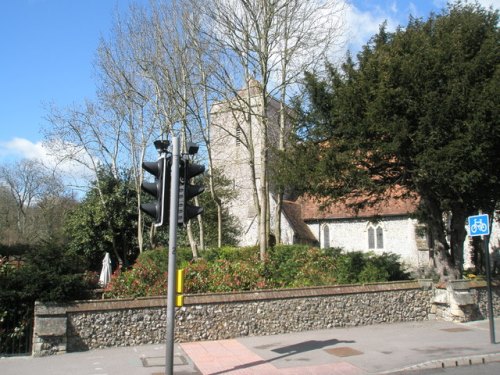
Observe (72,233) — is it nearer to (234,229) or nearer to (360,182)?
(234,229)

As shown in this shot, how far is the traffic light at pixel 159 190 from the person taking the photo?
7.58m

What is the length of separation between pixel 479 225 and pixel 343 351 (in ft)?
14.6

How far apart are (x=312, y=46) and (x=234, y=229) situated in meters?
21.6

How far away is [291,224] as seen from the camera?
36.4 m

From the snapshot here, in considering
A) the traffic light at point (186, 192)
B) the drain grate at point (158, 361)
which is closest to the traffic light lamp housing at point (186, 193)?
the traffic light at point (186, 192)

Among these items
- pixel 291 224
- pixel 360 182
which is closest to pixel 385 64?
pixel 360 182

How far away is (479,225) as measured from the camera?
11.4 m

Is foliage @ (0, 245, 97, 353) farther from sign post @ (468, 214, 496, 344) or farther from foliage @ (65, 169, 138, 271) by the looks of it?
foliage @ (65, 169, 138, 271)

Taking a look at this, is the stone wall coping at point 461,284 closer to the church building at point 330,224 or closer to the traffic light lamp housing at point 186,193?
the traffic light lamp housing at point 186,193

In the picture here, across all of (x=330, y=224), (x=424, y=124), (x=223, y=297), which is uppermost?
(x=424, y=124)

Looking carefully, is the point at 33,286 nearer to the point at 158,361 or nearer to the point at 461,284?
the point at 158,361

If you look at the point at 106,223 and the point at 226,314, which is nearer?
the point at 226,314

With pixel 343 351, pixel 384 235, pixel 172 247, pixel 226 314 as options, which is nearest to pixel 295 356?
pixel 343 351

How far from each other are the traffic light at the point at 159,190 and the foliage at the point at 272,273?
5364mm
